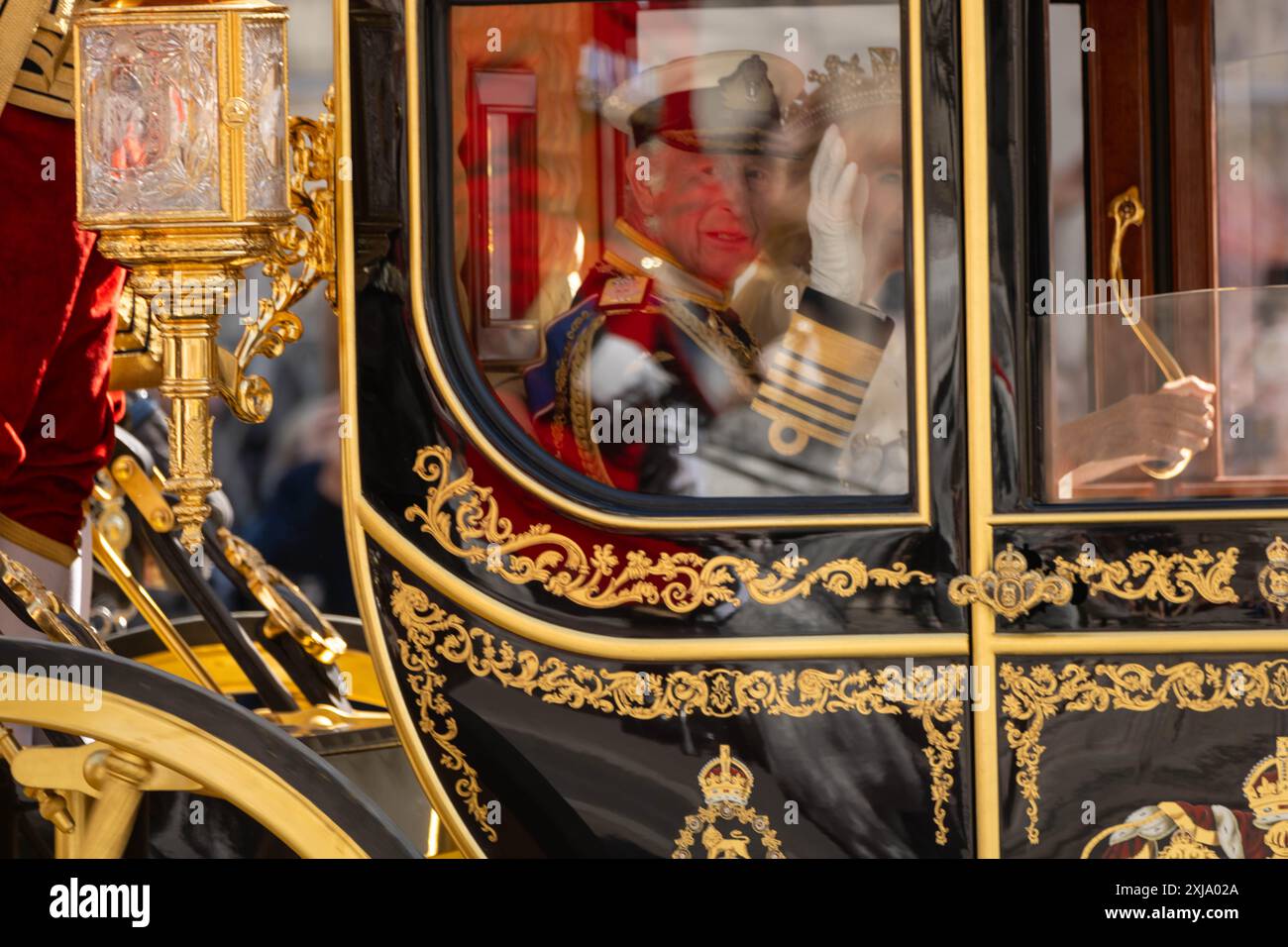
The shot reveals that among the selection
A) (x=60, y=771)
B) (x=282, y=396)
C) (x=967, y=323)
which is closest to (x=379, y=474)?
(x=60, y=771)

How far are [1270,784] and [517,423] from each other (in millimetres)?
903

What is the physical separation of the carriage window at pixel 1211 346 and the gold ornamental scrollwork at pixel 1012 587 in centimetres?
9

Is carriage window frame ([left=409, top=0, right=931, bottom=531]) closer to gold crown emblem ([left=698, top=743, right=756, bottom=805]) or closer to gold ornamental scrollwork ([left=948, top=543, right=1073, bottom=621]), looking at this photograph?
gold ornamental scrollwork ([left=948, top=543, right=1073, bottom=621])

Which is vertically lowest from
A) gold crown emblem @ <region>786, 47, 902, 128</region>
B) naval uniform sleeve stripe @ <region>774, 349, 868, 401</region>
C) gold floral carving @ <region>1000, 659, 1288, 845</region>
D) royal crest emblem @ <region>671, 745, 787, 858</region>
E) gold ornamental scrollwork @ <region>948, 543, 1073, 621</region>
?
royal crest emblem @ <region>671, 745, 787, 858</region>

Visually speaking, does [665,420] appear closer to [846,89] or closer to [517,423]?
[517,423]

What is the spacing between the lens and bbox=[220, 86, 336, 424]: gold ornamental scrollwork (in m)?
1.63

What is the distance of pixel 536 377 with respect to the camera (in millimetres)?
1650

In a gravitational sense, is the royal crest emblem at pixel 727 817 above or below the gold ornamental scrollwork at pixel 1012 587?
below

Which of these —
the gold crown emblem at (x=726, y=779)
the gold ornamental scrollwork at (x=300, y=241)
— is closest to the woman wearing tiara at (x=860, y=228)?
the gold crown emblem at (x=726, y=779)

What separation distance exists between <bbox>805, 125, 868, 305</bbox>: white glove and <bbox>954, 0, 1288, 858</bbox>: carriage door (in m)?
0.12

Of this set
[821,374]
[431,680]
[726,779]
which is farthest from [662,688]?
[821,374]

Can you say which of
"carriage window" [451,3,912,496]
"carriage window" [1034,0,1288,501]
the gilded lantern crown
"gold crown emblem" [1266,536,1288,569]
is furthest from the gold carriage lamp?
"gold crown emblem" [1266,536,1288,569]

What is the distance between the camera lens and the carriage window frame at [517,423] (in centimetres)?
158

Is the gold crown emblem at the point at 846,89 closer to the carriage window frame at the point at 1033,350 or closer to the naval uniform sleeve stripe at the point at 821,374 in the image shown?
the carriage window frame at the point at 1033,350
